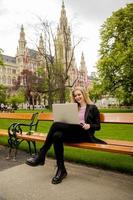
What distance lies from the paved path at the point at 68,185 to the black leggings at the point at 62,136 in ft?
1.50

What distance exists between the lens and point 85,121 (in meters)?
5.35

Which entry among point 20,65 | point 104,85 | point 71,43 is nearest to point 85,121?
point 104,85

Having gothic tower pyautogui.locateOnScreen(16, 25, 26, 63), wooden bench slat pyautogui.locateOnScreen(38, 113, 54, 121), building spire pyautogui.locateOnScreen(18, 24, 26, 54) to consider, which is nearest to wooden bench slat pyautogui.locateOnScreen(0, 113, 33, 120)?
wooden bench slat pyautogui.locateOnScreen(38, 113, 54, 121)

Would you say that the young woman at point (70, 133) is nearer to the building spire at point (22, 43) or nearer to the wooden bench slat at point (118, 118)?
the wooden bench slat at point (118, 118)

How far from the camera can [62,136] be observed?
4.78 meters

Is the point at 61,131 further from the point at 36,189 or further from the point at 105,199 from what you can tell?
the point at 105,199

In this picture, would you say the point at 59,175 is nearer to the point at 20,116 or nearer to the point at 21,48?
the point at 20,116

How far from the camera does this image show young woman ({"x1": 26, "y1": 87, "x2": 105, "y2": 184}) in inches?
186

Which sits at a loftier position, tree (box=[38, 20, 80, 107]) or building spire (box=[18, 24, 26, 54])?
building spire (box=[18, 24, 26, 54])

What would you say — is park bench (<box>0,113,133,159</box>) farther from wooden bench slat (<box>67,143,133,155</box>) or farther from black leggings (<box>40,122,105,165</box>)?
black leggings (<box>40,122,105,165</box>)

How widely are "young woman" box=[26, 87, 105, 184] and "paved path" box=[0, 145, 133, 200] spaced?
263 millimetres

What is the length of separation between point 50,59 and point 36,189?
3480cm

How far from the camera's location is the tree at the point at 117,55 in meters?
29.3

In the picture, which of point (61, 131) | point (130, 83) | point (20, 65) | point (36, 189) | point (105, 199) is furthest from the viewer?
point (20, 65)
